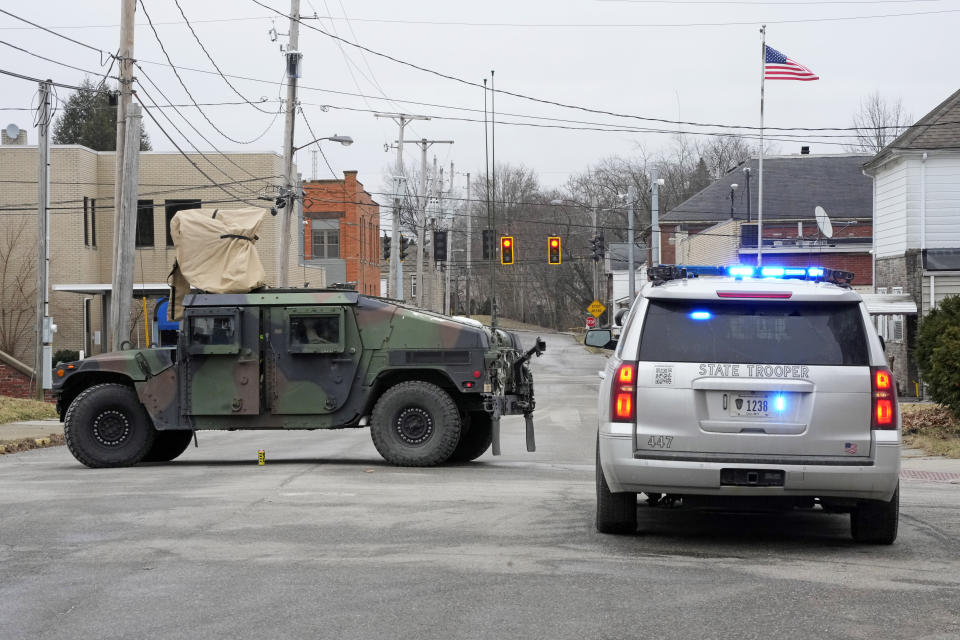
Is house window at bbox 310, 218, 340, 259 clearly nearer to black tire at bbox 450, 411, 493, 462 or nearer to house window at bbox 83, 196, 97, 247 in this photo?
house window at bbox 83, 196, 97, 247

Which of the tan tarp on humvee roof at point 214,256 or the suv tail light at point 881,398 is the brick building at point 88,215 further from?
the suv tail light at point 881,398

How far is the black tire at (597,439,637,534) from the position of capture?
27.2ft

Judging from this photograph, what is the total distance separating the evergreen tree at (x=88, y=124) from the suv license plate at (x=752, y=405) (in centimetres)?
6423

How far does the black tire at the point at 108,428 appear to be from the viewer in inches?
571

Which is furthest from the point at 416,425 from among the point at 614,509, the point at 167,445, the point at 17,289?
the point at 17,289

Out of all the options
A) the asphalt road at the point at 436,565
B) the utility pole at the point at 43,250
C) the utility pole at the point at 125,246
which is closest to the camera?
the asphalt road at the point at 436,565

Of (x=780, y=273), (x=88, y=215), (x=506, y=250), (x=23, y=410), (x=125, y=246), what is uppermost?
(x=88, y=215)

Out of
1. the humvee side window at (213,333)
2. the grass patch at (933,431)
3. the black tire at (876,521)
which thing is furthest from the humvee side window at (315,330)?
the grass patch at (933,431)

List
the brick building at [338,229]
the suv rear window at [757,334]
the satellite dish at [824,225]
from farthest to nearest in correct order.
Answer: the brick building at [338,229], the satellite dish at [824,225], the suv rear window at [757,334]

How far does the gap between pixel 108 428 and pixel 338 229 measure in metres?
52.5

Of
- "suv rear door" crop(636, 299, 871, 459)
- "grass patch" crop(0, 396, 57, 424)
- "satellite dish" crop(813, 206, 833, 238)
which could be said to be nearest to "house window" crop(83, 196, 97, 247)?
"grass patch" crop(0, 396, 57, 424)

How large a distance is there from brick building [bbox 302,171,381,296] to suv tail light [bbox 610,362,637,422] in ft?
185

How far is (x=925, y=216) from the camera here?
3178 cm

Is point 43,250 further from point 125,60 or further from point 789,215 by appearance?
point 789,215
